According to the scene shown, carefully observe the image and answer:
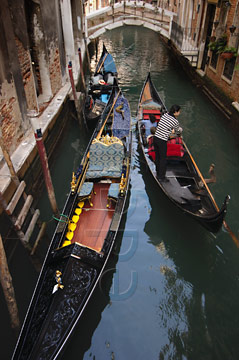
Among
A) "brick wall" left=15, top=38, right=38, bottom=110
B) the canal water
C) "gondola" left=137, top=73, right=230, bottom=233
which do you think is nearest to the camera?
the canal water

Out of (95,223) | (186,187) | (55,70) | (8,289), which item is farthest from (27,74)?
(8,289)

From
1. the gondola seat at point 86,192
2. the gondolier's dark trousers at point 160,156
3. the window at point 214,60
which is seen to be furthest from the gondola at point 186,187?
the window at point 214,60

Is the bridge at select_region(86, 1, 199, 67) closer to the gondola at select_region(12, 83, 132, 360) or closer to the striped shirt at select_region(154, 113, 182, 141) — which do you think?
the gondola at select_region(12, 83, 132, 360)

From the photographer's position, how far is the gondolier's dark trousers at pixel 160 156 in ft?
10.8

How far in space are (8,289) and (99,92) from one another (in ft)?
17.2

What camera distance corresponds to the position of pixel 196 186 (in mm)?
3490

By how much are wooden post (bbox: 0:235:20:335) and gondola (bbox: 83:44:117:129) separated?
3.86 metres

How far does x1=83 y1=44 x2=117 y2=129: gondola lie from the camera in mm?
5547

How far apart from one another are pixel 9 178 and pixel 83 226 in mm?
941

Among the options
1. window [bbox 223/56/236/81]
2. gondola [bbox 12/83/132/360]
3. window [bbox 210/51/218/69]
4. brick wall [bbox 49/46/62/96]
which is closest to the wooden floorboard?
gondola [bbox 12/83/132/360]

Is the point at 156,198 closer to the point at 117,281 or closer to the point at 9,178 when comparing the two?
the point at 117,281

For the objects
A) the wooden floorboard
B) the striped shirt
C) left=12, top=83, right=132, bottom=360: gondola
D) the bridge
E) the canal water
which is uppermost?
the bridge

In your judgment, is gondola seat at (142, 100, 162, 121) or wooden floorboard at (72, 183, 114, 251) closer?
wooden floorboard at (72, 183, 114, 251)

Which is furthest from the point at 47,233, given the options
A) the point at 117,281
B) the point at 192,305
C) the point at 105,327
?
the point at 192,305
